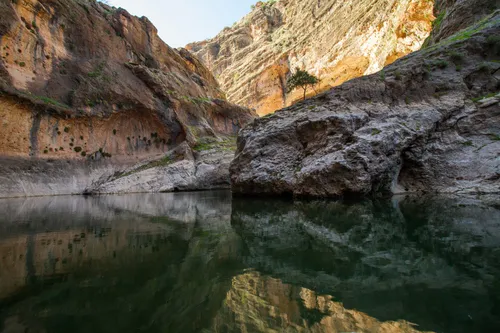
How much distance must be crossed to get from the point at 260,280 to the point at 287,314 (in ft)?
2.59

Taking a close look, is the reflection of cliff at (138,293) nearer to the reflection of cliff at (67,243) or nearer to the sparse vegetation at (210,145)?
the reflection of cliff at (67,243)

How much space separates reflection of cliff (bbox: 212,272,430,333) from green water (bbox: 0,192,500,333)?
11 millimetres

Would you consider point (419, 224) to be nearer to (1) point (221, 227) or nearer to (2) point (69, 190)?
(1) point (221, 227)

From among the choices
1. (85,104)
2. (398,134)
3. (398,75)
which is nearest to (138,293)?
(398,134)

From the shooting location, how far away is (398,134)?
11.9 meters

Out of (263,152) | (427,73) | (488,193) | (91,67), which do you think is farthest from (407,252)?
(91,67)

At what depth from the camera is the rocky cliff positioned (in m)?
19.6

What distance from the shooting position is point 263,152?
14.6 m

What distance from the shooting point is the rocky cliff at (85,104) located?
19.6 meters

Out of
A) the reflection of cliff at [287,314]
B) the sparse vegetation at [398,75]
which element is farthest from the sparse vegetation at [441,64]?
the reflection of cliff at [287,314]

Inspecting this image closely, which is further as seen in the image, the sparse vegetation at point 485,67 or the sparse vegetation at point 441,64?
the sparse vegetation at point 441,64

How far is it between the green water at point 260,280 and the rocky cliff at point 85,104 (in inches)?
741

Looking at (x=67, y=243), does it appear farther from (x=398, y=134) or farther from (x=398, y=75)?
(x=398, y=75)

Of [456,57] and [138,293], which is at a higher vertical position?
[456,57]
